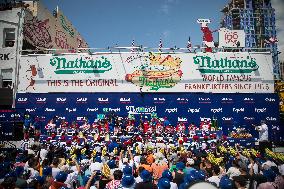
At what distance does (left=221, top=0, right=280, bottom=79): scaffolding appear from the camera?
43469 millimetres

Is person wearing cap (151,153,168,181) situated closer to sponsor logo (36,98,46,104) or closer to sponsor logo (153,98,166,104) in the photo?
sponsor logo (153,98,166,104)

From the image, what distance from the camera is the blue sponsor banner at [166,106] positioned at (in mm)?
22594

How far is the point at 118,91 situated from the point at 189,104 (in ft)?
19.0

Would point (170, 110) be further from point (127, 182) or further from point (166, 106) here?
point (127, 182)

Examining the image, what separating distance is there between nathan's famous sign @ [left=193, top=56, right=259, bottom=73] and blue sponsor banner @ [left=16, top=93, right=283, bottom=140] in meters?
2.05

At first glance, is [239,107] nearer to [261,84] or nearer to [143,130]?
[261,84]

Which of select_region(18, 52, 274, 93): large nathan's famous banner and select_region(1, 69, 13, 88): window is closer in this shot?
select_region(18, 52, 274, 93): large nathan's famous banner

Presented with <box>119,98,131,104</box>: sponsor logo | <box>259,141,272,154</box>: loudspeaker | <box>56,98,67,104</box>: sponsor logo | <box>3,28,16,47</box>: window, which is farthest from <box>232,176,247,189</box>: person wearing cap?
<box>3,28,16,47</box>: window

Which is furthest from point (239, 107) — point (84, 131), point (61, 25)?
point (61, 25)

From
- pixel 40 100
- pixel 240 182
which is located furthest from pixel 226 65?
Answer: pixel 240 182

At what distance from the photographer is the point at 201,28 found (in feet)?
79.4

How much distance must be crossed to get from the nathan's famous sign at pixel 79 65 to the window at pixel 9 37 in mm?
Result: 4246

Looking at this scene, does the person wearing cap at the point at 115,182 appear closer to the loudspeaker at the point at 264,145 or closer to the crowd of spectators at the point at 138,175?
the crowd of spectators at the point at 138,175

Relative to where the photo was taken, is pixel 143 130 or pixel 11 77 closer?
pixel 143 130
